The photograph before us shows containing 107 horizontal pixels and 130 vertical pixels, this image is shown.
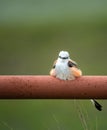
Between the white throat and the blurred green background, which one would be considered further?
the blurred green background

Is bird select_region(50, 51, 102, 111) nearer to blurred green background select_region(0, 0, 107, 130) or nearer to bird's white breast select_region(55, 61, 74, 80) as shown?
bird's white breast select_region(55, 61, 74, 80)

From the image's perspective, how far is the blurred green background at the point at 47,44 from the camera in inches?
164

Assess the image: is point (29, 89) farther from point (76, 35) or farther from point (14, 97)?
point (76, 35)

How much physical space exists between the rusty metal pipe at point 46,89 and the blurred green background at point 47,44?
1.08 metres

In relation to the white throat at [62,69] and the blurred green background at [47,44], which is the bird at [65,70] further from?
the blurred green background at [47,44]

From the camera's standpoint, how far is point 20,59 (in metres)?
5.63

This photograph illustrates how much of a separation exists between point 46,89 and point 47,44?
421cm

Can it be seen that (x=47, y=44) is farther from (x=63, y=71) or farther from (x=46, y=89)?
(x=46, y=89)

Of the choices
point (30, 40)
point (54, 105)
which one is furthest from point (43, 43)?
point (54, 105)

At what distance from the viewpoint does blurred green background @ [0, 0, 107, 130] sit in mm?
4172

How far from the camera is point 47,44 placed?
6.06 meters

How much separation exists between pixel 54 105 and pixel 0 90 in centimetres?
261

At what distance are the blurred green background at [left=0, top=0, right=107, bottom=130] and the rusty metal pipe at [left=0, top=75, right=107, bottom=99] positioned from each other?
108 centimetres

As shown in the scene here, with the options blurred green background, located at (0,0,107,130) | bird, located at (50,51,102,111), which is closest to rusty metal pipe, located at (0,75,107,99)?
bird, located at (50,51,102,111)
